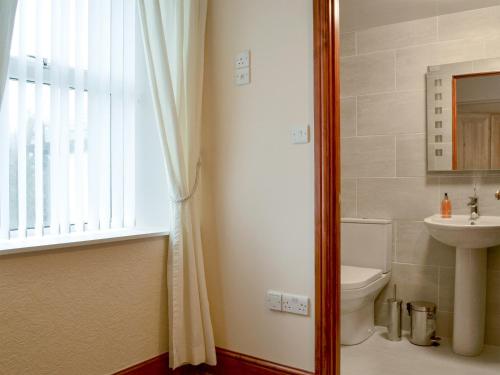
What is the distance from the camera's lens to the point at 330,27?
73.5 inches

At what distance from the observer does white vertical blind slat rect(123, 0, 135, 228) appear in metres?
2.13

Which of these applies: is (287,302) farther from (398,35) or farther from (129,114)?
(398,35)

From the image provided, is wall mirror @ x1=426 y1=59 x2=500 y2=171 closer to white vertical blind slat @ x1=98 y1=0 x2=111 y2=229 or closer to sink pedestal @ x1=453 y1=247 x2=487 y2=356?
sink pedestal @ x1=453 y1=247 x2=487 y2=356

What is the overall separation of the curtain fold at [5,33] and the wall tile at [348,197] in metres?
2.37

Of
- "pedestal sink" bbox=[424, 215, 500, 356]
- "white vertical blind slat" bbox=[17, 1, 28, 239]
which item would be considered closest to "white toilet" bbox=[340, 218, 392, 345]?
"pedestal sink" bbox=[424, 215, 500, 356]

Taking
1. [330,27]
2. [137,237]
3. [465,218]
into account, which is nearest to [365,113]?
[465,218]

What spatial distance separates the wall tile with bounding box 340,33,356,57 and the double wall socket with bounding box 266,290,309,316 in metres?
2.02

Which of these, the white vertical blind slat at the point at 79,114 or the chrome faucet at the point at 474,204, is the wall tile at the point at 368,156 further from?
the white vertical blind slat at the point at 79,114

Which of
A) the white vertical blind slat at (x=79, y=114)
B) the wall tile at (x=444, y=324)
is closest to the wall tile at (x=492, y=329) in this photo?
the wall tile at (x=444, y=324)

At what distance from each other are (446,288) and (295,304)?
1.47m

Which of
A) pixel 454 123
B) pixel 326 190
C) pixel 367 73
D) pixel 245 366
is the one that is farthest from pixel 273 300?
pixel 367 73

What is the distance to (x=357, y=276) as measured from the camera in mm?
2654

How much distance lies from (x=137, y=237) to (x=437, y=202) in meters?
2.05

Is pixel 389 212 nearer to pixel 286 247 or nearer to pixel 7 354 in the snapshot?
pixel 286 247
